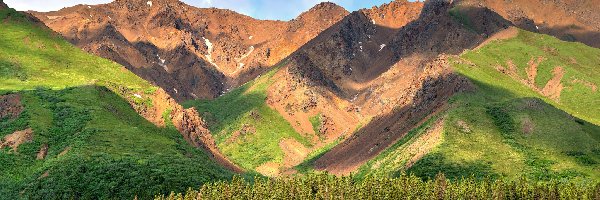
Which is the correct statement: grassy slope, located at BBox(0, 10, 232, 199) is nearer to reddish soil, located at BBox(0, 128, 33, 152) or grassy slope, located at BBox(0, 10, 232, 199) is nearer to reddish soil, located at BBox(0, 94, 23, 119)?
reddish soil, located at BBox(0, 128, 33, 152)

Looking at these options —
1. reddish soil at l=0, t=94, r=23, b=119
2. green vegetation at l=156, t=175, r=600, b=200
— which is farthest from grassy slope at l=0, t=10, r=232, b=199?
green vegetation at l=156, t=175, r=600, b=200

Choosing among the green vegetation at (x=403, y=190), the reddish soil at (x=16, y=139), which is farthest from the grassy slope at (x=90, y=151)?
the green vegetation at (x=403, y=190)

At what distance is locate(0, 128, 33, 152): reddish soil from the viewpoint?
505ft

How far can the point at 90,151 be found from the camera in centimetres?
15188

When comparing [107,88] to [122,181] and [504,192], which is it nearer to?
[122,181]

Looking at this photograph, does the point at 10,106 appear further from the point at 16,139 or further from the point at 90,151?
the point at 90,151

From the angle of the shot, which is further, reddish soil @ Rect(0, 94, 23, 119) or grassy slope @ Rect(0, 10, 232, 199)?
reddish soil @ Rect(0, 94, 23, 119)

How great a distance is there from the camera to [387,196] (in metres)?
154

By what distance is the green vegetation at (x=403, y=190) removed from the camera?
146750 millimetres

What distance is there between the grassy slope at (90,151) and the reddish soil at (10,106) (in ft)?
5.61

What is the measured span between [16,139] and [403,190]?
9507 cm

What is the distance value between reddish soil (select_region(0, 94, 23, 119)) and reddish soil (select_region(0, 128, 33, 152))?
30.1 feet

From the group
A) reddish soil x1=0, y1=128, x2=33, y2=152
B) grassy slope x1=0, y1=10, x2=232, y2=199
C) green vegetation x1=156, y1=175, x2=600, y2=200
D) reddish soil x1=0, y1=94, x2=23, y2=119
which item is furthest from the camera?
reddish soil x1=0, y1=94, x2=23, y2=119

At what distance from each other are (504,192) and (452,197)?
1226 centimetres
